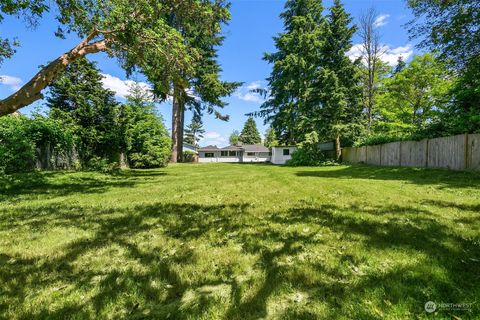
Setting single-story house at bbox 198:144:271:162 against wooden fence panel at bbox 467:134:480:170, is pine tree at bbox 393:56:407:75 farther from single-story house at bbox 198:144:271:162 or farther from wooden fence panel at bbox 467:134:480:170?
wooden fence panel at bbox 467:134:480:170

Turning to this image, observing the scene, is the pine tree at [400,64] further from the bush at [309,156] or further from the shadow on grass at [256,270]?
the shadow on grass at [256,270]

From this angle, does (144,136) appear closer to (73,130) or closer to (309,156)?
(73,130)

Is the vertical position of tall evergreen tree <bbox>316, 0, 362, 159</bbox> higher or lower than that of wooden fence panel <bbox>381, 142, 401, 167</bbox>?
higher

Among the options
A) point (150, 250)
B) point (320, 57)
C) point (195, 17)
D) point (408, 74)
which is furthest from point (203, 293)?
point (408, 74)

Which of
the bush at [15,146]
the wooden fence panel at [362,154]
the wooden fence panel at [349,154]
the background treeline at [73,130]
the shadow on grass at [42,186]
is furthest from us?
the wooden fence panel at [349,154]

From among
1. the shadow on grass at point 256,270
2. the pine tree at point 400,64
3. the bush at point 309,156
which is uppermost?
the pine tree at point 400,64

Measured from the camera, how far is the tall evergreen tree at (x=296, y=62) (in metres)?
25.7

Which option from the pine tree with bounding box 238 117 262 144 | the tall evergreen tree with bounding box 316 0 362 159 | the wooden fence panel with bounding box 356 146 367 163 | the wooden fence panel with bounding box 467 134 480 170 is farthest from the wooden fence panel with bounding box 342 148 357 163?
the pine tree with bounding box 238 117 262 144

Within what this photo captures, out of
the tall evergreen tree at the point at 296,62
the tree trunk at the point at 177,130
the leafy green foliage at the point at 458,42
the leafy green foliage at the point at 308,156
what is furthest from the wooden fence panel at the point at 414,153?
the tree trunk at the point at 177,130

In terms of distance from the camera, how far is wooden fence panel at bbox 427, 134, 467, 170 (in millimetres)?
10758

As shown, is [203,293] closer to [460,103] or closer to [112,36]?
[112,36]

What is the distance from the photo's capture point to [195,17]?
32.7ft

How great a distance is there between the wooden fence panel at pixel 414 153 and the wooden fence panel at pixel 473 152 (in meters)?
2.91

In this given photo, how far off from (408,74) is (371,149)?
423 inches
